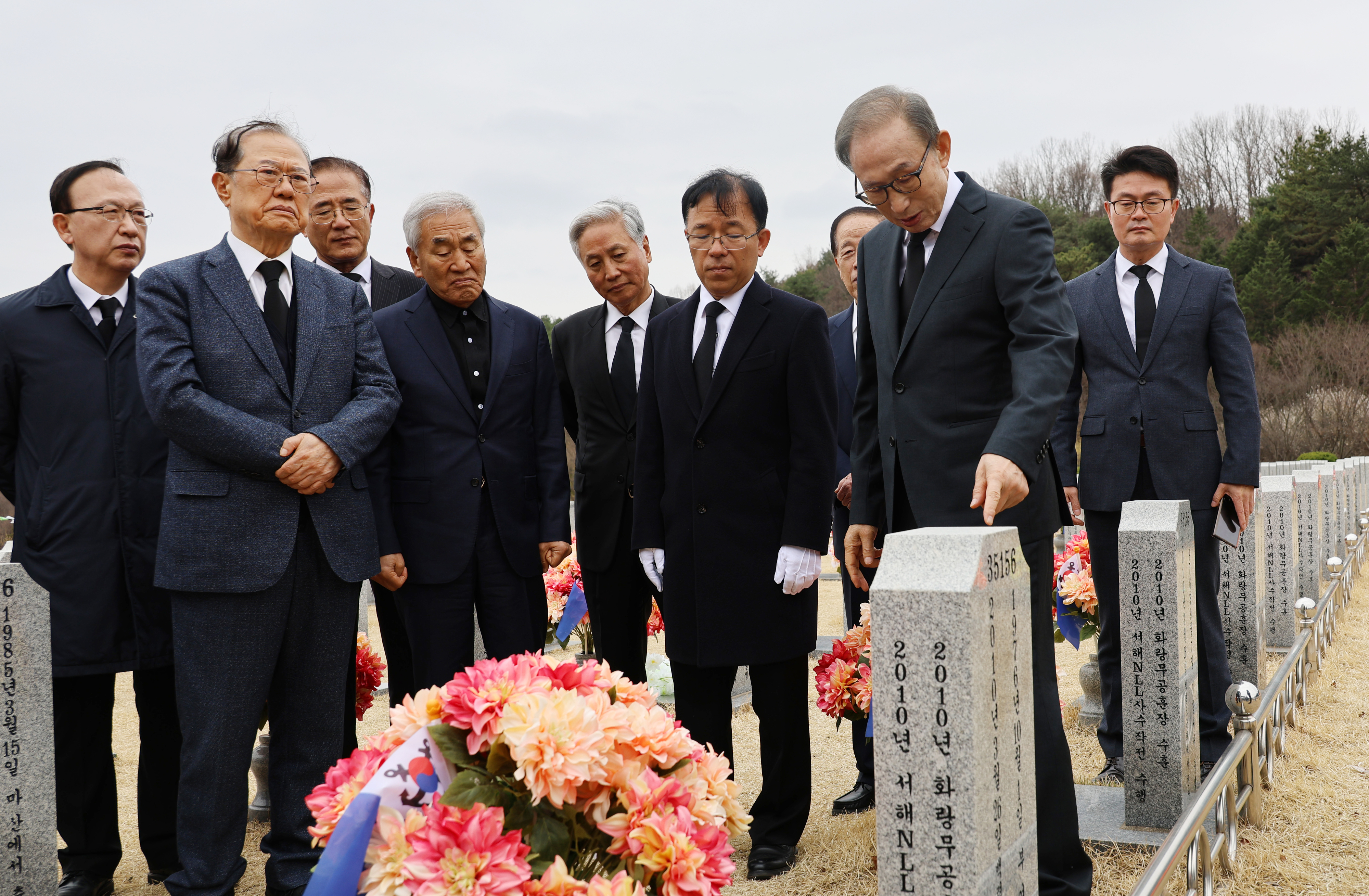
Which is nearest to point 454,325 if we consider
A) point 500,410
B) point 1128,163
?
point 500,410

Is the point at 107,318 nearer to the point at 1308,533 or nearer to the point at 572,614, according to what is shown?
the point at 572,614

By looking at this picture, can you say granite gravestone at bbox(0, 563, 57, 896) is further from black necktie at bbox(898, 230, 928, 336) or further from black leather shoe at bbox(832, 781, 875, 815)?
black leather shoe at bbox(832, 781, 875, 815)

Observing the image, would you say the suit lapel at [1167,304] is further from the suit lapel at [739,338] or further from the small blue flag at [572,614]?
the small blue flag at [572,614]

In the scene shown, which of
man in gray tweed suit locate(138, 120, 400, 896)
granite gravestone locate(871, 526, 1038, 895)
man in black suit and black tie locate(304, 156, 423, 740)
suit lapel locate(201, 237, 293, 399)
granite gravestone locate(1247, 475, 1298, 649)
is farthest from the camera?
granite gravestone locate(1247, 475, 1298, 649)

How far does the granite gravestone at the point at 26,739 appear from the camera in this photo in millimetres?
2801

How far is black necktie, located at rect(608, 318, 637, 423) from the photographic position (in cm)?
407

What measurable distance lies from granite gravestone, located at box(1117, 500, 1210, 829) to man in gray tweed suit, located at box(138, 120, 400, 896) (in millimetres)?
2579

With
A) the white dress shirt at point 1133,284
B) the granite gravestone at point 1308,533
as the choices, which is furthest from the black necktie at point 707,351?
the granite gravestone at point 1308,533

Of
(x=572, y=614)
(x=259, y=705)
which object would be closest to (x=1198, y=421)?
(x=572, y=614)

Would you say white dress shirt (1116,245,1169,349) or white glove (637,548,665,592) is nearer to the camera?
white glove (637,548,665,592)

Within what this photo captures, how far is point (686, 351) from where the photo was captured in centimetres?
366

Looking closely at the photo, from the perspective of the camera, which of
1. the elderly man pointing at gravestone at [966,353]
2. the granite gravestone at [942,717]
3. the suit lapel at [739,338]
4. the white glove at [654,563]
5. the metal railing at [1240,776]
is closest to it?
the granite gravestone at [942,717]

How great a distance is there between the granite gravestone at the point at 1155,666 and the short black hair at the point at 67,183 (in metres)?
3.86

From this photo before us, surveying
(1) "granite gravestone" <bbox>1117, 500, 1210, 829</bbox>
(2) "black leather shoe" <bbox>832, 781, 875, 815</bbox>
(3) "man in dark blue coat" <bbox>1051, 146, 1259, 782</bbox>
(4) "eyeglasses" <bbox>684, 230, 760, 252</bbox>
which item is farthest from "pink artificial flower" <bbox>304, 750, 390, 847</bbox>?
(3) "man in dark blue coat" <bbox>1051, 146, 1259, 782</bbox>
